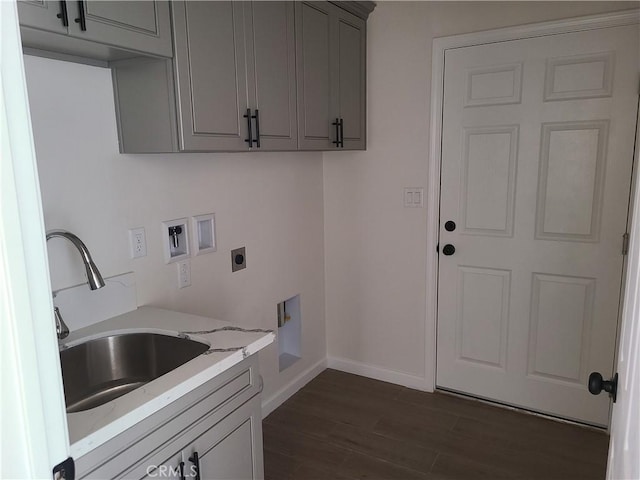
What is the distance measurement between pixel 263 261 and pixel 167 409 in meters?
1.44

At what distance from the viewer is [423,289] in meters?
2.97

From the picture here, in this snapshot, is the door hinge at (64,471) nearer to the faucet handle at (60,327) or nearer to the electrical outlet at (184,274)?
the faucet handle at (60,327)

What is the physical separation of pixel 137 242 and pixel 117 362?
488 mm

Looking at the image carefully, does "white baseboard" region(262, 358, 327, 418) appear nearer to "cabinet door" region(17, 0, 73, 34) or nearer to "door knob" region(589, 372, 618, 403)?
"door knob" region(589, 372, 618, 403)

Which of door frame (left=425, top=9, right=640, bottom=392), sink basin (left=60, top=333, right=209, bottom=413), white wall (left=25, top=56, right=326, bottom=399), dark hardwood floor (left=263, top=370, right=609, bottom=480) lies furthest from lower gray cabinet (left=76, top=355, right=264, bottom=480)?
door frame (left=425, top=9, right=640, bottom=392)

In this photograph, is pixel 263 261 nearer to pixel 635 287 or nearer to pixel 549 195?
pixel 549 195

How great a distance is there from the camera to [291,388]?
3.01m

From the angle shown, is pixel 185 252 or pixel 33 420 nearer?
pixel 33 420

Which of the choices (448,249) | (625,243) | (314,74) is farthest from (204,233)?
(625,243)

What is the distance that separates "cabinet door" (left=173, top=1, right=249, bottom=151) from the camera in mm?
1674

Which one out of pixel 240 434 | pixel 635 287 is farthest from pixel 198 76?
pixel 635 287

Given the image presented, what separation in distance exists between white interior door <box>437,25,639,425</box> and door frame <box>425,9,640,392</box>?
4 cm

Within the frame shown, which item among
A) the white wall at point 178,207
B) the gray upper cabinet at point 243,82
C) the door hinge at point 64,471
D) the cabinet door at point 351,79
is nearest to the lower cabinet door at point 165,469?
the door hinge at point 64,471

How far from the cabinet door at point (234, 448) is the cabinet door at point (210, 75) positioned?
Result: 0.96 metres
